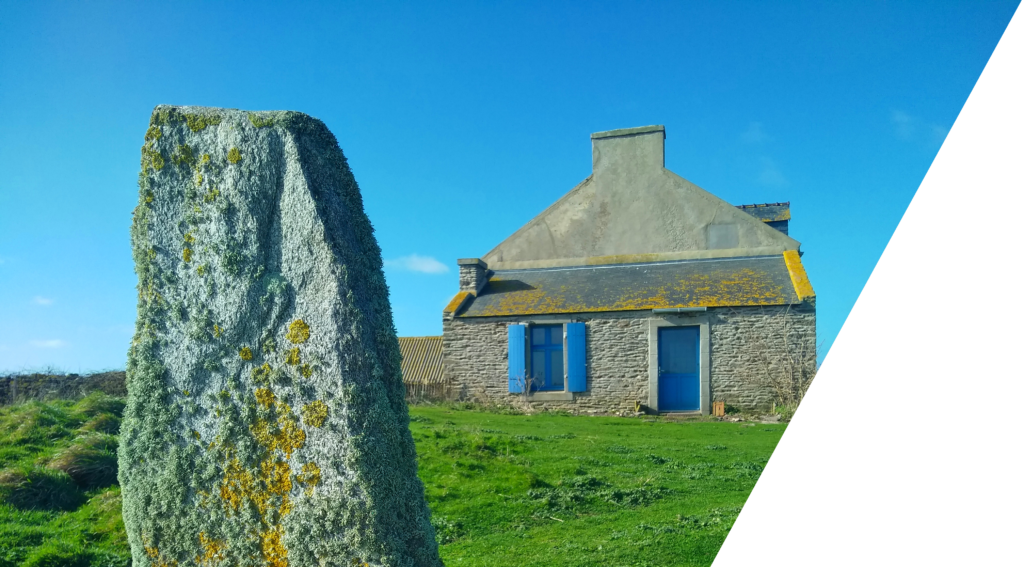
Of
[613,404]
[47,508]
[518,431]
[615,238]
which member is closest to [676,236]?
[615,238]

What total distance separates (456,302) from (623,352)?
4875 millimetres

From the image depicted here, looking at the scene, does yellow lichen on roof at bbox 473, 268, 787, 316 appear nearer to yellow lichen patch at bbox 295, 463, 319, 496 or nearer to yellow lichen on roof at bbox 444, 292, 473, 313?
yellow lichen on roof at bbox 444, 292, 473, 313

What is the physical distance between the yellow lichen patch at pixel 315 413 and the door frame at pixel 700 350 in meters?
14.2

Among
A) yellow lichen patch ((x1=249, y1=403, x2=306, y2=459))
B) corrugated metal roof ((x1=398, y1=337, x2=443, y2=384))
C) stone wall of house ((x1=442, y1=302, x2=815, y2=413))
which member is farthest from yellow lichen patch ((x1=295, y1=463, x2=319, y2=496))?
corrugated metal roof ((x1=398, y1=337, x2=443, y2=384))

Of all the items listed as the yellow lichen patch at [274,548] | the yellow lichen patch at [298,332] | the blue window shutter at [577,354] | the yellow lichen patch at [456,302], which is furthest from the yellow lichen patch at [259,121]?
the yellow lichen patch at [456,302]

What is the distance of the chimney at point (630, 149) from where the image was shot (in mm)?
21906

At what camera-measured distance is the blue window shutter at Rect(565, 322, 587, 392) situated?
17266mm

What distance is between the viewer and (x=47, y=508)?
6898mm

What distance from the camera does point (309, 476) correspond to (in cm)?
343

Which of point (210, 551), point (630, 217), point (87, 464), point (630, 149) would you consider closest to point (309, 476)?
point (210, 551)

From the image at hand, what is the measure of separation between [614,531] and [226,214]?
4335 millimetres

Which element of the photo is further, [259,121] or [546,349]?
[546,349]

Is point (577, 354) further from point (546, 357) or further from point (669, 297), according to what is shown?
point (669, 297)

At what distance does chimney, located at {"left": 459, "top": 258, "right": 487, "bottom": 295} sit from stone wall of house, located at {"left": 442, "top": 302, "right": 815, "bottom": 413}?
4.91ft
